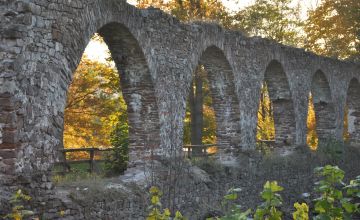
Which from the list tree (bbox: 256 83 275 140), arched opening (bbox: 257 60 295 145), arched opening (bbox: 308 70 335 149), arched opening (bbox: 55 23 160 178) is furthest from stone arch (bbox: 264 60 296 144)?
tree (bbox: 256 83 275 140)

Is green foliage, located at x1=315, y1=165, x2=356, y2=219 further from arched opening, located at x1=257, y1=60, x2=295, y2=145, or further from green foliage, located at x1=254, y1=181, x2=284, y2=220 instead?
arched opening, located at x1=257, y1=60, x2=295, y2=145

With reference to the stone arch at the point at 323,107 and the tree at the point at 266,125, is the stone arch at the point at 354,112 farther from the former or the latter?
the tree at the point at 266,125

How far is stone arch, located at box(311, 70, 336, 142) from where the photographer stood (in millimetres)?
17469

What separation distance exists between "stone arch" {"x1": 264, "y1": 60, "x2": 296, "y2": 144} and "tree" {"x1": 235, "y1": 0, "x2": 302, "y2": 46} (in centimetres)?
811

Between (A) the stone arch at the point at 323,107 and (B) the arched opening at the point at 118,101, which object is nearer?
(B) the arched opening at the point at 118,101

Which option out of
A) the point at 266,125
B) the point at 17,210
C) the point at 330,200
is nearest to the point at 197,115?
the point at 266,125

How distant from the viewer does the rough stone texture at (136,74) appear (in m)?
6.24

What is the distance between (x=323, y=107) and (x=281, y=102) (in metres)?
3.60

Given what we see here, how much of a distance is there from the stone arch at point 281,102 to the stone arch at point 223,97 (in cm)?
272

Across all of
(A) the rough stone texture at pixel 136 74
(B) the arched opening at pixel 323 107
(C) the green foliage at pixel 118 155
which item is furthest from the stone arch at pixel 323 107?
(C) the green foliage at pixel 118 155

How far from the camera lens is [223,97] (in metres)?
12.1

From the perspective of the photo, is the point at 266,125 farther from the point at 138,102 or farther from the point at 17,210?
the point at 17,210

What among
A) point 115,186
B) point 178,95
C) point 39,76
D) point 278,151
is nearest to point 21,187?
point 39,76

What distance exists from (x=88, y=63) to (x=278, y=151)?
804 cm
